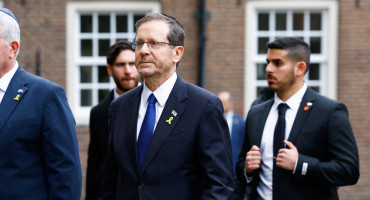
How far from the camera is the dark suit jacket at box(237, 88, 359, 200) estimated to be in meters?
3.46

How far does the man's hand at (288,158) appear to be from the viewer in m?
3.43

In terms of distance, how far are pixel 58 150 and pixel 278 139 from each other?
5.04ft

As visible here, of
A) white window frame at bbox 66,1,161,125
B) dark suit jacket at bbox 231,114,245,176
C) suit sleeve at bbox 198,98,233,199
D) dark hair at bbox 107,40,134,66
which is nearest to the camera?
suit sleeve at bbox 198,98,233,199

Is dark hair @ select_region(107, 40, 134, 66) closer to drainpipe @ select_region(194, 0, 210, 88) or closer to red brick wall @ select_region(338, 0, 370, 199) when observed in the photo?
drainpipe @ select_region(194, 0, 210, 88)

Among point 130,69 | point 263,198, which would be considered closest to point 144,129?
point 263,198

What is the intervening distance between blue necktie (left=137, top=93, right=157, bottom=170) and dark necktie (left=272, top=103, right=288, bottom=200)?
115 centimetres

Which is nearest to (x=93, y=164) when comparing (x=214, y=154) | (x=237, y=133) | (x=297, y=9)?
(x=214, y=154)

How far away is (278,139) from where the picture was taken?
360 cm

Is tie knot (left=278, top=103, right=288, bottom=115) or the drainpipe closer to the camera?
tie knot (left=278, top=103, right=288, bottom=115)

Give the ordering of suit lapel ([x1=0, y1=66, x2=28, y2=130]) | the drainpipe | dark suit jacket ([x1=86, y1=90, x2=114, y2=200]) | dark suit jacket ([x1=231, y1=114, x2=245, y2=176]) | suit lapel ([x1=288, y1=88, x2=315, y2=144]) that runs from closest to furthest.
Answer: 1. suit lapel ([x1=0, y1=66, x2=28, y2=130])
2. suit lapel ([x1=288, y1=88, x2=315, y2=144])
3. dark suit jacket ([x1=86, y1=90, x2=114, y2=200])
4. dark suit jacket ([x1=231, y1=114, x2=245, y2=176])
5. the drainpipe

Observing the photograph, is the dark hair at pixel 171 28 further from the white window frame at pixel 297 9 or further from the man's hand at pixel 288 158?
the white window frame at pixel 297 9

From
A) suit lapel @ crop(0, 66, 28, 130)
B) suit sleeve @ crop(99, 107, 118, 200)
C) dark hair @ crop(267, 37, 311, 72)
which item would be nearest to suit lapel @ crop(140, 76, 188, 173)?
suit sleeve @ crop(99, 107, 118, 200)

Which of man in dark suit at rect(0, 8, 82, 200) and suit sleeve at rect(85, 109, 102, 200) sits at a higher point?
man in dark suit at rect(0, 8, 82, 200)

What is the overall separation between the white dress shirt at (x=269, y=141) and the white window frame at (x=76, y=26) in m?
5.88
